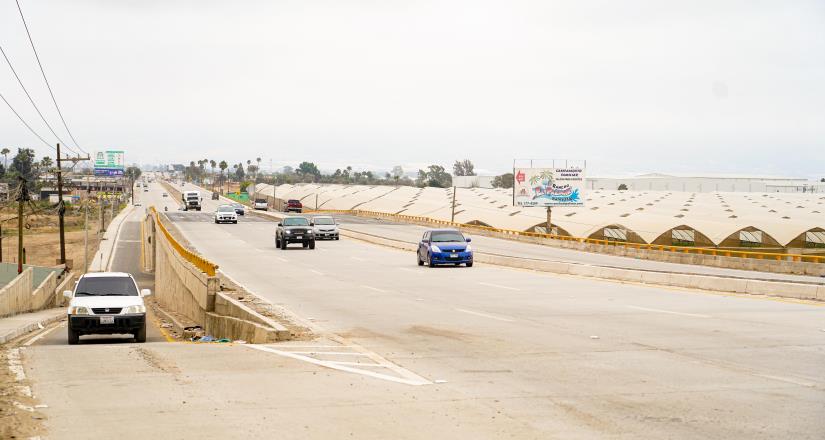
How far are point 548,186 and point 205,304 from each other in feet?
148

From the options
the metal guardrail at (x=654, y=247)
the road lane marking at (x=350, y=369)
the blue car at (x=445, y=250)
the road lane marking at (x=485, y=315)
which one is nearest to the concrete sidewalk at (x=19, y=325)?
the road lane marking at (x=485, y=315)

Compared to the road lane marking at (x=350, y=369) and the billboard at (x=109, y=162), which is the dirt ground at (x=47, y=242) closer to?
the billboard at (x=109, y=162)

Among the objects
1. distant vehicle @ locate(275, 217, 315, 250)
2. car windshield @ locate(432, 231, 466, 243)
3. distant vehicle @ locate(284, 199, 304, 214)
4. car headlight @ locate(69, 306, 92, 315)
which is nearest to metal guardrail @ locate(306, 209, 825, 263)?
distant vehicle @ locate(284, 199, 304, 214)

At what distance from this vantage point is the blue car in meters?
39.5

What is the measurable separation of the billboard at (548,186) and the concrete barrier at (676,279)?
2677cm

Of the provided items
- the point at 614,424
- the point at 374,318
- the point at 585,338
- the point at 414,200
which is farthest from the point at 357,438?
the point at 414,200

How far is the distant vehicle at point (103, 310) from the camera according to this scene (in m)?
22.9

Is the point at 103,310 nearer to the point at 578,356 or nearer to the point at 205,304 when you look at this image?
the point at 205,304

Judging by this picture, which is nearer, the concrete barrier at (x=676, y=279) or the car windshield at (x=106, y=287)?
the car windshield at (x=106, y=287)

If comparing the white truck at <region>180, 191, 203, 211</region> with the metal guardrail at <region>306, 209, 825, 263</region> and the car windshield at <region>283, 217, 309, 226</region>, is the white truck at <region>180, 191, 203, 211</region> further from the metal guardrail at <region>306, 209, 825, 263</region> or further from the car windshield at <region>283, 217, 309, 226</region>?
the car windshield at <region>283, 217, 309, 226</region>

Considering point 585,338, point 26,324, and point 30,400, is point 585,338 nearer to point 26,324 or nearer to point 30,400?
point 30,400

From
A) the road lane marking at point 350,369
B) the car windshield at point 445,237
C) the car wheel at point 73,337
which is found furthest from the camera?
the car windshield at point 445,237

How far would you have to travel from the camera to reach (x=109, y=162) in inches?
5664

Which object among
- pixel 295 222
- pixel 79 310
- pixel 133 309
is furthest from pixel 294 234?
pixel 79 310
